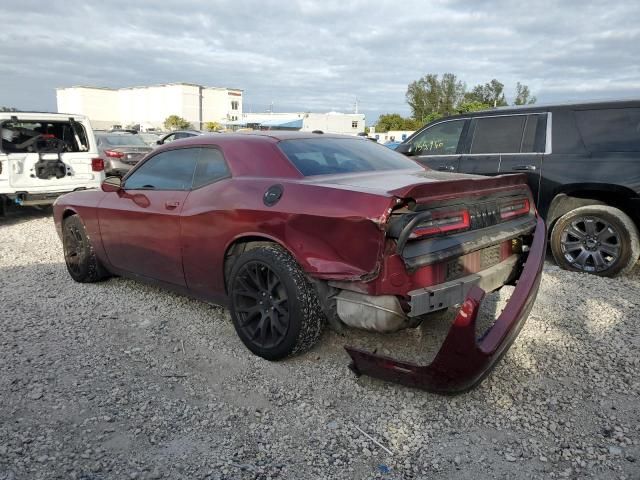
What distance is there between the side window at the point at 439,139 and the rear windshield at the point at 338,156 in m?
2.31

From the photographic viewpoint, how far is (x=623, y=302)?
4.43 m

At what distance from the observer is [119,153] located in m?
12.0

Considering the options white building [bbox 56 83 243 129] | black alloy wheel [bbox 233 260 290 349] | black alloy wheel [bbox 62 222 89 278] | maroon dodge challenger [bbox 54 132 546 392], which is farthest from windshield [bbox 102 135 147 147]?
white building [bbox 56 83 243 129]

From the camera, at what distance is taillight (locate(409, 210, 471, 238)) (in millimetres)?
2871

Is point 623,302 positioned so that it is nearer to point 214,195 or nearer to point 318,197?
point 318,197

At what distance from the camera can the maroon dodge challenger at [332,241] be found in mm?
2775

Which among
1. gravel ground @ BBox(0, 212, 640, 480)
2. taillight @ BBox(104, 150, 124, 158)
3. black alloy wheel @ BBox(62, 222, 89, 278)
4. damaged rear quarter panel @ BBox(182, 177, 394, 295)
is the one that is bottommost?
gravel ground @ BBox(0, 212, 640, 480)

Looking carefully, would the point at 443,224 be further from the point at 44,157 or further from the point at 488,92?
the point at 488,92

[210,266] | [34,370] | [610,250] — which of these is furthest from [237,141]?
[610,250]

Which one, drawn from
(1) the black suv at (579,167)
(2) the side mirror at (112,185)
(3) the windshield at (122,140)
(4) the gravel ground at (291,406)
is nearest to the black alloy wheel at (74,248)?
(2) the side mirror at (112,185)

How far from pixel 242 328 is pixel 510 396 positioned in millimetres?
1781

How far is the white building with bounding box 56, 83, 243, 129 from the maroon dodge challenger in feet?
285

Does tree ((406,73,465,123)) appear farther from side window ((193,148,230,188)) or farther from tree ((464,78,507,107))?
side window ((193,148,230,188))

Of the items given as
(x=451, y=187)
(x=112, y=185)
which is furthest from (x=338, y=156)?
(x=112, y=185)
